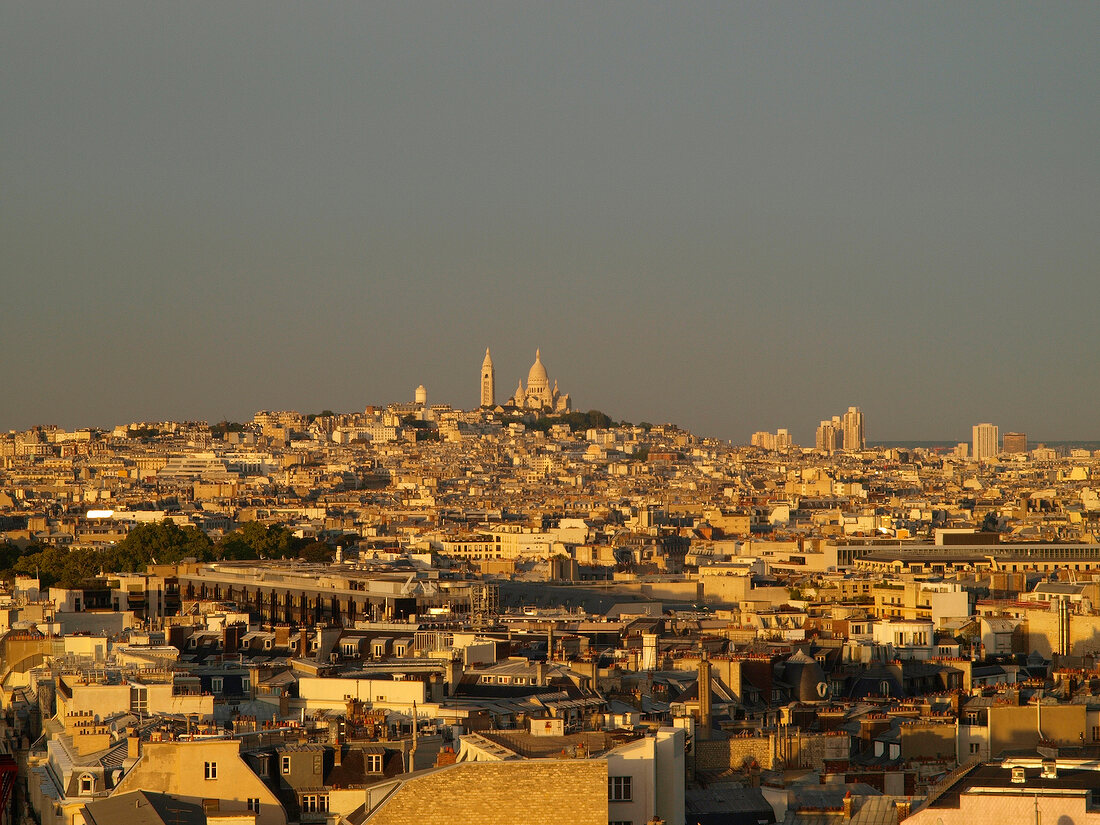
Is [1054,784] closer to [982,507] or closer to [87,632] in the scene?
[87,632]

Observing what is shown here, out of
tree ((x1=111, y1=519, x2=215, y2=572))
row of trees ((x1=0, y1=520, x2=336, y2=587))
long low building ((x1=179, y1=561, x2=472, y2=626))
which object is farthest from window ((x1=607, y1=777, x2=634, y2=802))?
tree ((x1=111, y1=519, x2=215, y2=572))

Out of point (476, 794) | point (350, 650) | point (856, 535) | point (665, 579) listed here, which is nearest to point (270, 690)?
point (350, 650)

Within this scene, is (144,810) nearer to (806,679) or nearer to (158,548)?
(806,679)

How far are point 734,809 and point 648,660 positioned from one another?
16229 mm

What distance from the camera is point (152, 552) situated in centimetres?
7838

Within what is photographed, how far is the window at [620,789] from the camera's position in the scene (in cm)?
1612

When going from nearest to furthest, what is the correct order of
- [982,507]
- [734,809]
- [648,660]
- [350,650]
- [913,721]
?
1. [734,809]
2. [913,721]
3. [648,660]
4. [350,650]
5. [982,507]

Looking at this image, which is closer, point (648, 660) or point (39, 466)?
point (648, 660)

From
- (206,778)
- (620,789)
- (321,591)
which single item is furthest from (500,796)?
(321,591)

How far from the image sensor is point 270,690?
89.7ft

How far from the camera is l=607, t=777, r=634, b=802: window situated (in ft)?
52.9

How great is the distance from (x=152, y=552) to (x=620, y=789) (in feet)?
209

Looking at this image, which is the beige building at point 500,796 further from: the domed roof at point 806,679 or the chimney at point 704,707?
the domed roof at point 806,679

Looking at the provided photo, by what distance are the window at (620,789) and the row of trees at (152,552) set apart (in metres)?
47.5
